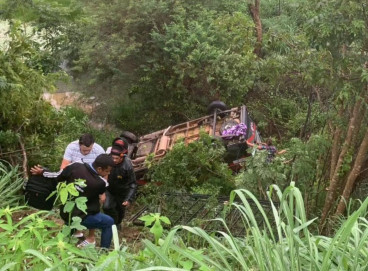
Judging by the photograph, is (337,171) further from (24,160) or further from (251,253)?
(24,160)

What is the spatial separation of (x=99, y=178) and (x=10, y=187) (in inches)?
99.7

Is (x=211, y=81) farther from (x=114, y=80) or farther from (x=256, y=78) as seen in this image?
(x=114, y=80)

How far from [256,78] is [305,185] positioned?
7.34m

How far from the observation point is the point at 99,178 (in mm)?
5277

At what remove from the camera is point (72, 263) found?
3535mm

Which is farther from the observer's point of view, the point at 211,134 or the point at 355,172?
the point at 211,134

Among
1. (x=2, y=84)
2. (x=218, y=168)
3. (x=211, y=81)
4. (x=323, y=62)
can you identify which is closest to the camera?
(x=323, y=62)

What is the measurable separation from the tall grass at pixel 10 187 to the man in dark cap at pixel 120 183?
131cm

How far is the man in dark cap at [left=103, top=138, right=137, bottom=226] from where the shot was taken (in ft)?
21.1

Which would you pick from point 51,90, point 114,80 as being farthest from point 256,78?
point 51,90

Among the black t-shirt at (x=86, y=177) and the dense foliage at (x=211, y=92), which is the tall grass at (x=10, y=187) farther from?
the black t-shirt at (x=86, y=177)

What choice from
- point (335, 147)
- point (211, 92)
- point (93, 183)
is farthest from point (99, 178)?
point (211, 92)

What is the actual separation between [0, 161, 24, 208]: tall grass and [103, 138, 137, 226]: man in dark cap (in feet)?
4.31

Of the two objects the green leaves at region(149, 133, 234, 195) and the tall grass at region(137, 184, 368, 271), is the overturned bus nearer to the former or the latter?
the green leaves at region(149, 133, 234, 195)
